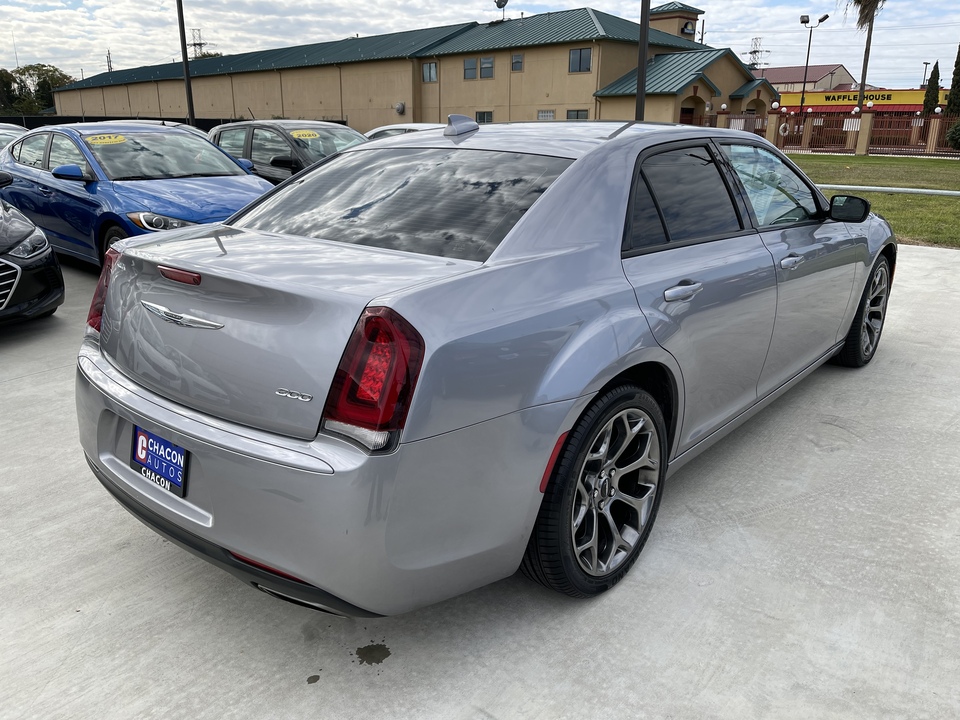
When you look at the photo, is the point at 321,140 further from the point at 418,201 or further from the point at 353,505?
the point at 353,505

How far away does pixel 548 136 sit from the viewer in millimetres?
3031

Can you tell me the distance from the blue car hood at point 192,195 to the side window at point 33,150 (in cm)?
175

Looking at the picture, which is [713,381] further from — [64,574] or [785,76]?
[785,76]

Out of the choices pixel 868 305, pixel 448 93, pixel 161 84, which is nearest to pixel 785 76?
pixel 448 93

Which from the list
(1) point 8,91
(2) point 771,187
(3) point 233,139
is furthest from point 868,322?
(1) point 8,91

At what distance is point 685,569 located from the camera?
280cm

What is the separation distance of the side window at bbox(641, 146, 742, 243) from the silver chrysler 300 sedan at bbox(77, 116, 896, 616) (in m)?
0.01

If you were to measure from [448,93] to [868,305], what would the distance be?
4261 cm

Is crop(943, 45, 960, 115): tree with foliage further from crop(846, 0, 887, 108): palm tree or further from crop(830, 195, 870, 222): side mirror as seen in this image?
crop(830, 195, 870, 222): side mirror

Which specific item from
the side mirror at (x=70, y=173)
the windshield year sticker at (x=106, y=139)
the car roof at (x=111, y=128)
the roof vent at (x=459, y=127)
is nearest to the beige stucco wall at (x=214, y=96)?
the car roof at (x=111, y=128)

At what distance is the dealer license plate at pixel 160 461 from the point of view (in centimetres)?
218

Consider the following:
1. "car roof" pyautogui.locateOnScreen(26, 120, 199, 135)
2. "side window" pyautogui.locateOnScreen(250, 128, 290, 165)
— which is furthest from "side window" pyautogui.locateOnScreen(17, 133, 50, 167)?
"side window" pyautogui.locateOnScreen(250, 128, 290, 165)

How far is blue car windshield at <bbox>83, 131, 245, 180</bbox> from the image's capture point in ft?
23.8

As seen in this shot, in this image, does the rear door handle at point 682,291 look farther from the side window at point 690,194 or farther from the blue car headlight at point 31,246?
the blue car headlight at point 31,246
